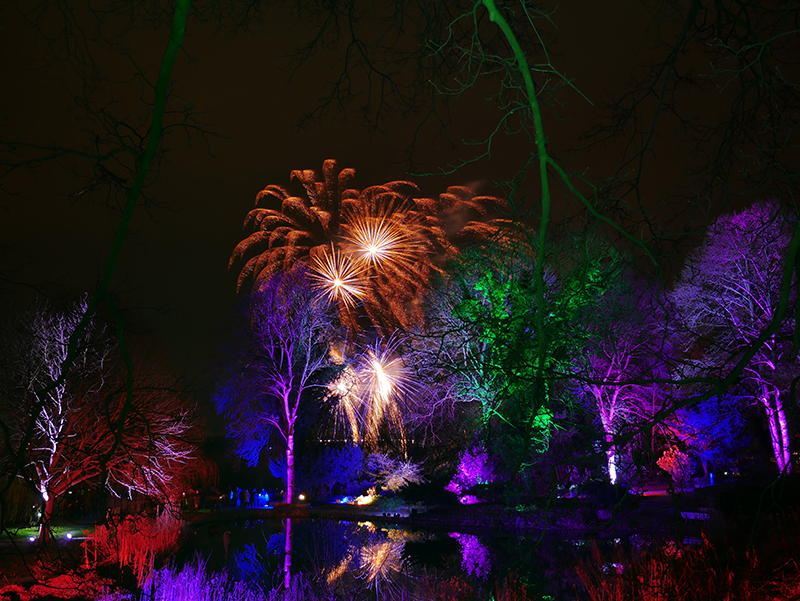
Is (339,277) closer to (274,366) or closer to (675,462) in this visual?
(274,366)

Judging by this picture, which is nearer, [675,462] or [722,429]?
[675,462]

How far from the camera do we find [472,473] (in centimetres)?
2150

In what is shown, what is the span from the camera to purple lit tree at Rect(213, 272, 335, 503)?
28625mm

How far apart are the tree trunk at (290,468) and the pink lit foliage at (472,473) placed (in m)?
8.95

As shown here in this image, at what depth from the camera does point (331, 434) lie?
98.6 feet

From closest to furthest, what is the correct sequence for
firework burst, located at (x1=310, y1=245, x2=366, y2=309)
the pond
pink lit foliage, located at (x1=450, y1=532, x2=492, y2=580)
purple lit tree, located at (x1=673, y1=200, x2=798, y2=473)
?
the pond < pink lit foliage, located at (x1=450, y1=532, x2=492, y2=580) < purple lit tree, located at (x1=673, y1=200, x2=798, y2=473) < firework burst, located at (x1=310, y1=245, x2=366, y2=309)

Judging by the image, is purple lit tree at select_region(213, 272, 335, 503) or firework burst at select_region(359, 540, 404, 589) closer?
firework burst at select_region(359, 540, 404, 589)

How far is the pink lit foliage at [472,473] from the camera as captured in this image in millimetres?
20978

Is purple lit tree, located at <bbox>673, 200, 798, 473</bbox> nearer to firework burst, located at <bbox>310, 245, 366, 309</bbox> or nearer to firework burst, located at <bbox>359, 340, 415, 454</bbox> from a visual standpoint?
firework burst, located at <bbox>359, 340, 415, 454</bbox>

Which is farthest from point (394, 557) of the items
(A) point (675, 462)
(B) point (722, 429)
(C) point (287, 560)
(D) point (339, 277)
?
(B) point (722, 429)

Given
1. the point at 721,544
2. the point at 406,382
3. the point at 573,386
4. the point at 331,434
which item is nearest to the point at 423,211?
the point at 406,382

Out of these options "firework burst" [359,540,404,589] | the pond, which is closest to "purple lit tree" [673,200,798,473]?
the pond

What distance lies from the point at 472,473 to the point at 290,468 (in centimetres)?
1066

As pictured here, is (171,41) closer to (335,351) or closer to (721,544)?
(721,544)
